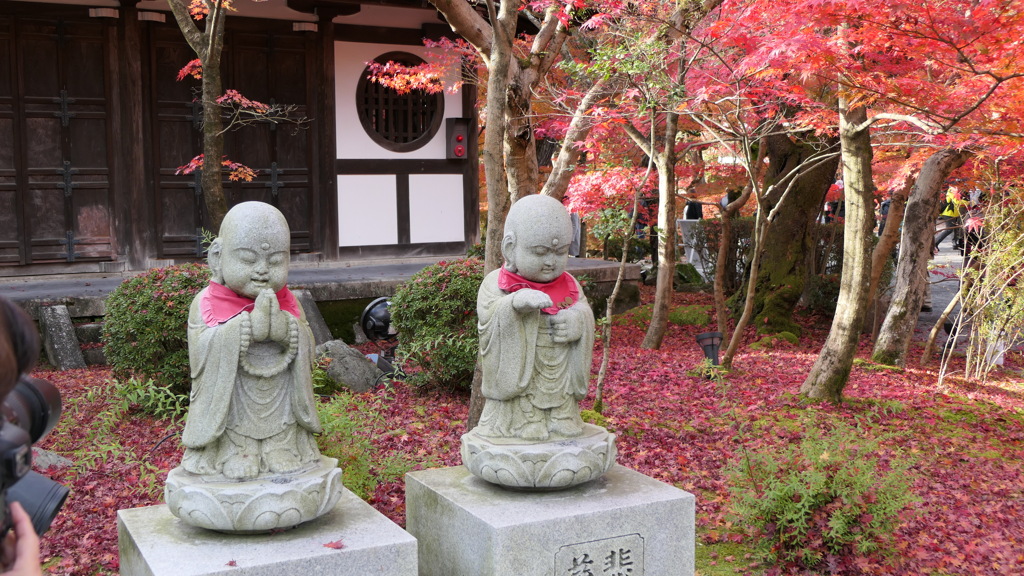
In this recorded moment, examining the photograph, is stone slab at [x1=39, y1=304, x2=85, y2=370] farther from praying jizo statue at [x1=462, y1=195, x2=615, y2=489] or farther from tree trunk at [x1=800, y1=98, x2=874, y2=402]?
tree trunk at [x1=800, y1=98, x2=874, y2=402]

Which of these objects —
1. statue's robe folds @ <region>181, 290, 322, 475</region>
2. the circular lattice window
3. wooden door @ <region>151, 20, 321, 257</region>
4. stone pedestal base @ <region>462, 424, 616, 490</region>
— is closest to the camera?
statue's robe folds @ <region>181, 290, 322, 475</region>

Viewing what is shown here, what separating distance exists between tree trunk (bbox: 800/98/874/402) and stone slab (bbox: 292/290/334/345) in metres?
5.67

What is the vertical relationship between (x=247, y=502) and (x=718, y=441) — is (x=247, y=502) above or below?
above

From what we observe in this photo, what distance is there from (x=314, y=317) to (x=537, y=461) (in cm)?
705

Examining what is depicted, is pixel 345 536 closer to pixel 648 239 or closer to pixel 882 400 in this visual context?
pixel 882 400

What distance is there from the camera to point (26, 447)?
173 cm

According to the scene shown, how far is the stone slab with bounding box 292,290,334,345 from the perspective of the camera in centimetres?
1112

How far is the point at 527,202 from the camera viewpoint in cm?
493

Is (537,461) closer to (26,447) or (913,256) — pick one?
(26,447)

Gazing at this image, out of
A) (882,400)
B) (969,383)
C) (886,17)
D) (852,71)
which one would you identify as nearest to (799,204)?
(969,383)

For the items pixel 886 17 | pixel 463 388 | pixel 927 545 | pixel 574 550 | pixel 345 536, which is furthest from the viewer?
pixel 463 388

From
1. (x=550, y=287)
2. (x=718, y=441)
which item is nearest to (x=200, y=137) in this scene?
(x=718, y=441)

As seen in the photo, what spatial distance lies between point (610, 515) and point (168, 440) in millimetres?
4154

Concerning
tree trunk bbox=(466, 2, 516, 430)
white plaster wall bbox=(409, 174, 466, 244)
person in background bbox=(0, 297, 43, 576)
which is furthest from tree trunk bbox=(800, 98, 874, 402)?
person in background bbox=(0, 297, 43, 576)
